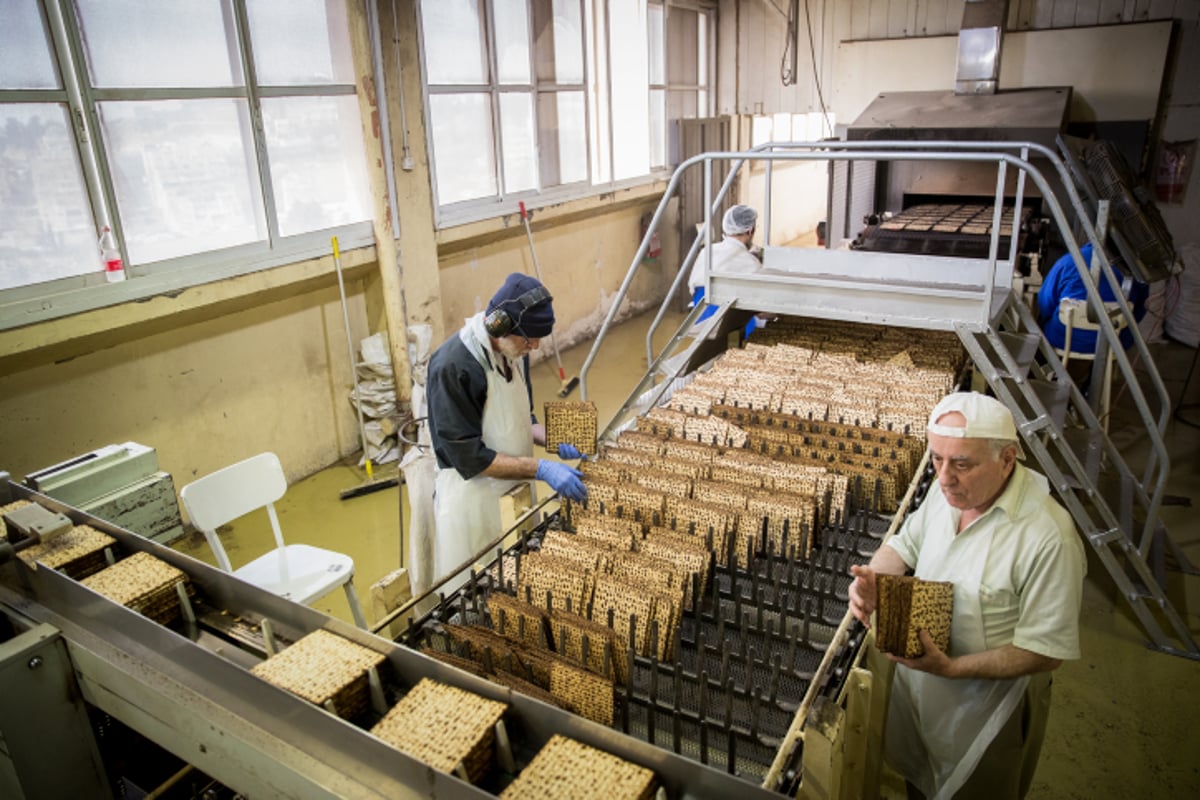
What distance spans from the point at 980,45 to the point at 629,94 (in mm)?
3694

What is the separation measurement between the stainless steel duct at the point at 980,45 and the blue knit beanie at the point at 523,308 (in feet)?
20.8

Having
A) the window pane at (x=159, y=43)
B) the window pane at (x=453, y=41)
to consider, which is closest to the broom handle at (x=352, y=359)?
the window pane at (x=159, y=43)

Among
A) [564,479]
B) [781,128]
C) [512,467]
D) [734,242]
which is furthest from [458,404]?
[781,128]

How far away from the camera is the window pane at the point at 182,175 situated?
181 inches

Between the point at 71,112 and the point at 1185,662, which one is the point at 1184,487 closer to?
the point at 1185,662

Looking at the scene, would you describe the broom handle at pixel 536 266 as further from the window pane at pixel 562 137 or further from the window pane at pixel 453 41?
the window pane at pixel 453 41

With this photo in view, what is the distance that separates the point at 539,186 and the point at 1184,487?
6.05m

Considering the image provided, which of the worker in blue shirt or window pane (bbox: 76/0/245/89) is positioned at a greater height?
window pane (bbox: 76/0/245/89)

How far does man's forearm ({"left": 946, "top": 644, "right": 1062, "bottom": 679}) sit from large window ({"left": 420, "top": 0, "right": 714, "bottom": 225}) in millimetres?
5481

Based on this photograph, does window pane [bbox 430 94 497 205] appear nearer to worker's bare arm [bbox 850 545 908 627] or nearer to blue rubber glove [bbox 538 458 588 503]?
blue rubber glove [bbox 538 458 588 503]

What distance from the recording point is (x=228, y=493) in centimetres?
352

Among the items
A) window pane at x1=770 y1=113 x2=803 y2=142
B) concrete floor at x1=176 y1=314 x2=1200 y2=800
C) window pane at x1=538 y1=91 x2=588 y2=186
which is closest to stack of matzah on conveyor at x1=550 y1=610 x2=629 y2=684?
concrete floor at x1=176 y1=314 x2=1200 y2=800

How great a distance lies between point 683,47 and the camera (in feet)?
33.2

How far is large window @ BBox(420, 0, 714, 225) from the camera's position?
22.0 ft
